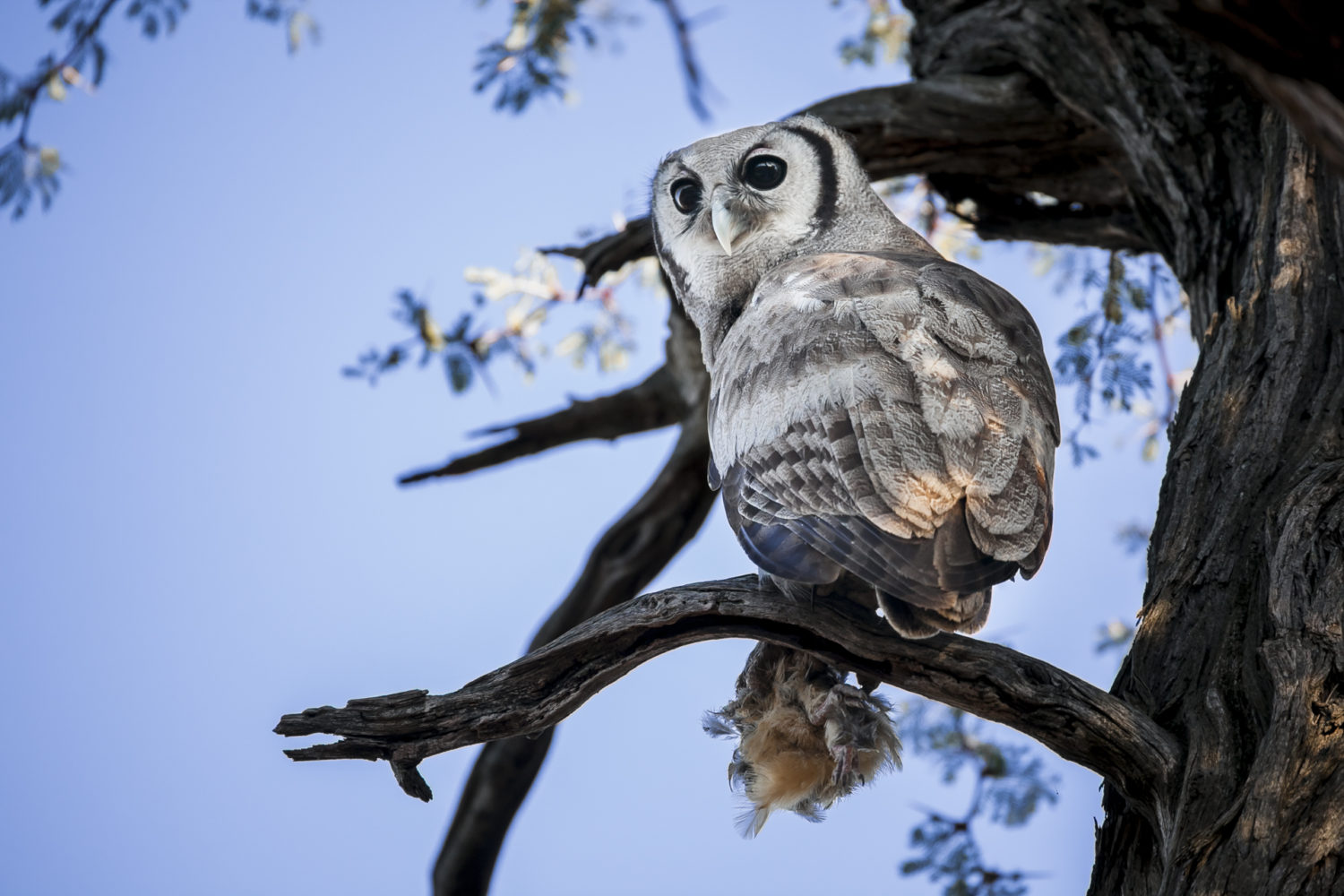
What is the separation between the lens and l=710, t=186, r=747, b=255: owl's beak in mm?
3506

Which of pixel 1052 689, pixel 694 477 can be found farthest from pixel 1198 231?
pixel 694 477

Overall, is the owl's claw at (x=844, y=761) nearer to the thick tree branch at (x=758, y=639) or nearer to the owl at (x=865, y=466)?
the owl at (x=865, y=466)

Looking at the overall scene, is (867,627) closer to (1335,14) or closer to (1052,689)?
(1052,689)

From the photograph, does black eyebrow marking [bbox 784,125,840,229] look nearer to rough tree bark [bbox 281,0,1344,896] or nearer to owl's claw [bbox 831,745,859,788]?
rough tree bark [bbox 281,0,1344,896]

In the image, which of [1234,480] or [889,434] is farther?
[1234,480]

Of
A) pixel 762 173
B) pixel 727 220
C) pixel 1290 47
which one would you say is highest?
pixel 762 173

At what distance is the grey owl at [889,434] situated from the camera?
209 cm

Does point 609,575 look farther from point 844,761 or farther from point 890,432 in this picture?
point 890,432

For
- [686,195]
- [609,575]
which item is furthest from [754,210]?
[609,575]

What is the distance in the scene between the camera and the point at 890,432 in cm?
225

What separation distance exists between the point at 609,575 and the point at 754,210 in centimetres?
196

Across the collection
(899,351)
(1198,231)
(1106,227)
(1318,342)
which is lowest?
(899,351)

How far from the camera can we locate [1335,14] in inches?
44.5

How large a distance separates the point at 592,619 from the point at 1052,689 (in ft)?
3.12
